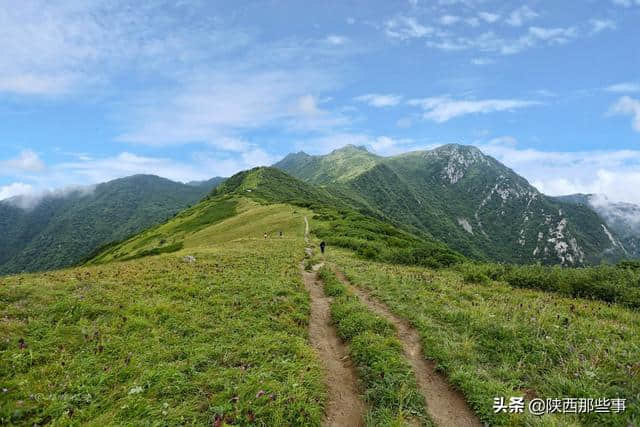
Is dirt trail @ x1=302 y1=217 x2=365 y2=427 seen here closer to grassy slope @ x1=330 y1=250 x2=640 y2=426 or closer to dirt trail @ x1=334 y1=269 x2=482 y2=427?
dirt trail @ x1=334 y1=269 x2=482 y2=427

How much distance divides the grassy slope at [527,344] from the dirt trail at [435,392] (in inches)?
9.8

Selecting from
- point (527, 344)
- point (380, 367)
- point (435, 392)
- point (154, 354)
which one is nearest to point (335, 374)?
point (380, 367)

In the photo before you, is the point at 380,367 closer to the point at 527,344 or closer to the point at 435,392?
the point at 435,392

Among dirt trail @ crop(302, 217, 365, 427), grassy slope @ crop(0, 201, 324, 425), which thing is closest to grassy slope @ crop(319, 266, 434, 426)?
dirt trail @ crop(302, 217, 365, 427)

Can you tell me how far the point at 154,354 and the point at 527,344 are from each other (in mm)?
10975

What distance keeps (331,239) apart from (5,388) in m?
31.8

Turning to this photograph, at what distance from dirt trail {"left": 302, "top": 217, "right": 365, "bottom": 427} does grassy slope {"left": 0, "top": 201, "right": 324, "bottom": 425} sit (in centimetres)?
38

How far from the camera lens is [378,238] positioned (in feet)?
126

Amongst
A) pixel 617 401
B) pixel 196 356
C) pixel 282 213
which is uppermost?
pixel 282 213

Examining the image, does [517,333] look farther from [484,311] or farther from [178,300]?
[178,300]

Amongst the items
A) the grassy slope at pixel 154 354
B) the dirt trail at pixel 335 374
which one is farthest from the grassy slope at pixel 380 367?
the grassy slope at pixel 154 354

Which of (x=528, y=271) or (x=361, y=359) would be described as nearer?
(x=361, y=359)

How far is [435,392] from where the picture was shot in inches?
306

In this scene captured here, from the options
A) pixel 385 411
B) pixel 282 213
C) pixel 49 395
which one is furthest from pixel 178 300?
pixel 282 213
